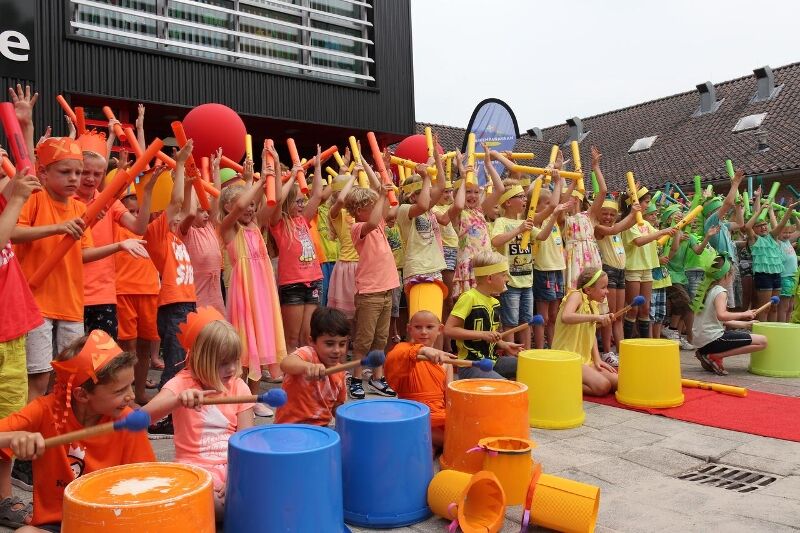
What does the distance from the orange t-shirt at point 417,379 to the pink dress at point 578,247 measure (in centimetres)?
348

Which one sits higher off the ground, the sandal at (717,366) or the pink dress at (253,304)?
the pink dress at (253,304)

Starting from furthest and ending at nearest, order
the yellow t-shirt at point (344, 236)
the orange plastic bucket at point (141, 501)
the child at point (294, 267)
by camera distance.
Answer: the yellow t-shirt at point (344, 236), the child at point (294, 267), the orange plastic bucket at point (141, 501)

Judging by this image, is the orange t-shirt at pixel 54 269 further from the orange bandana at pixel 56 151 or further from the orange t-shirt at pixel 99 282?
the orange t-shirt at pixel 99 282

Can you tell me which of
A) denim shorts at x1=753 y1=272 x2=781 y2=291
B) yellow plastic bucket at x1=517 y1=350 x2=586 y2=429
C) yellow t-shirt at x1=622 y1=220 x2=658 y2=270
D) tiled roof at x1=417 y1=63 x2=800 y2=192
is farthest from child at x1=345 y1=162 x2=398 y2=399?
tiled roof at x1=417 y1=63 x2=800 y2=192

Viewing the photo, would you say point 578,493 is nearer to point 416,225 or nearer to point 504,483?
point 504,483

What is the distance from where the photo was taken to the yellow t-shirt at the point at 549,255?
705 centimetres

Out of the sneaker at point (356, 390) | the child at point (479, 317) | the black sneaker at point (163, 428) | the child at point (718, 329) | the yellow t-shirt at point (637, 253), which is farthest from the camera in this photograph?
the yellow t-shirt at point (637, 253)

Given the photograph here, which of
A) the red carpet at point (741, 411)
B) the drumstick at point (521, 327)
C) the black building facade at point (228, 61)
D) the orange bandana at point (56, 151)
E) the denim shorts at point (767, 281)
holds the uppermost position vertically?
the black building facade at point (228, 61)

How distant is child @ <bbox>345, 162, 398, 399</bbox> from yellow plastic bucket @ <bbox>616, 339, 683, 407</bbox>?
190cm

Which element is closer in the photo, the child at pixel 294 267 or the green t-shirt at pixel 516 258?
the child at pixel 294 267

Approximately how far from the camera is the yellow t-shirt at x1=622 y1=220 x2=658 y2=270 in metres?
7.79

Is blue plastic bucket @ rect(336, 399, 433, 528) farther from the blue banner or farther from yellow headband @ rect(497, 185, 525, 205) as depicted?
the blue banner

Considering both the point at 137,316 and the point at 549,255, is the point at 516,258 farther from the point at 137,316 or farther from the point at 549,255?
the point at 137,316

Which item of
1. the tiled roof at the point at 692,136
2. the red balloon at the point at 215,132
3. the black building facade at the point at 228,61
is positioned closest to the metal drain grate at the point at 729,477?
the red balloon at the point at 215,132
